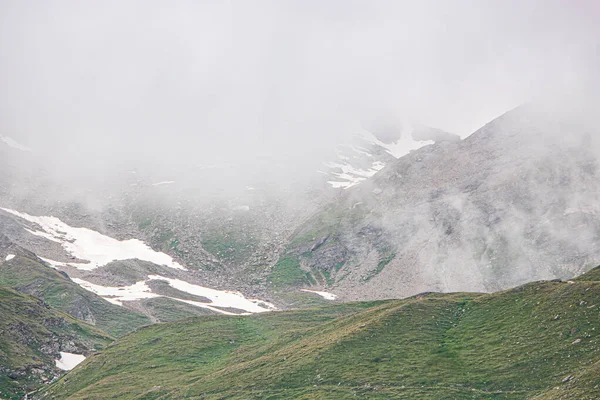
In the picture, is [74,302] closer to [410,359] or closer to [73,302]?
[73,302]

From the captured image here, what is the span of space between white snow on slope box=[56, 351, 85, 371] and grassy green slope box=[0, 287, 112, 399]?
143 cm

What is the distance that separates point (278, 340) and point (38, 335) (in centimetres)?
6155

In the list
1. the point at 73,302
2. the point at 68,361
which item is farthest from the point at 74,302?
the point at 68,361

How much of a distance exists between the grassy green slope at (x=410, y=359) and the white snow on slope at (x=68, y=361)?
11839mm

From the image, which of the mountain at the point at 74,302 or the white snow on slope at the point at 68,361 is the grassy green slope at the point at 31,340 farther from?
the mountain at the point at 74,302

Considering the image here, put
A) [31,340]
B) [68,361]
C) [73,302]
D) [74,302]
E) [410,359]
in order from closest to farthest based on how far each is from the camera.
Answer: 1. [410,359]
2. [31,340]
3. [68,361]
4. [73,302]
5. [74,302]

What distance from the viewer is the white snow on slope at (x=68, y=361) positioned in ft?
427

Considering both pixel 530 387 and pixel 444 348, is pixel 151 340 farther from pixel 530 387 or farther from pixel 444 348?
pixel 530 387

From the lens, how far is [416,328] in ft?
295

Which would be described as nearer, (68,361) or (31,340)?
(31,340)

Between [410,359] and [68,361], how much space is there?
3528 inches

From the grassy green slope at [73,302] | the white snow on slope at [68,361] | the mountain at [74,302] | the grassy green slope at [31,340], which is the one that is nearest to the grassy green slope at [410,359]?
the grassy green slope at [31,340]

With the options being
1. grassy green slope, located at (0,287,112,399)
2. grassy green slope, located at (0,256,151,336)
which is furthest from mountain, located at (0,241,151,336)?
grassy green slope, located at (0,287,112,399)

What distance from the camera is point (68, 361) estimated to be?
13400 cm
